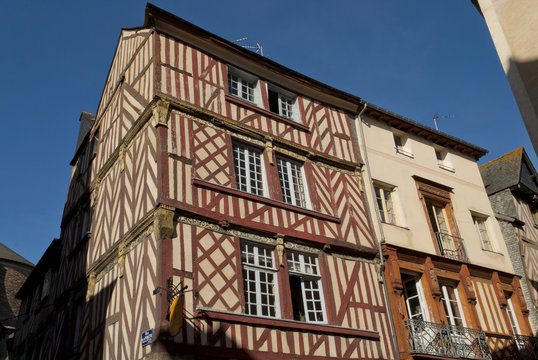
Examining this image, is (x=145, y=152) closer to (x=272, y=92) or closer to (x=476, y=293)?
(x=272, y=92)

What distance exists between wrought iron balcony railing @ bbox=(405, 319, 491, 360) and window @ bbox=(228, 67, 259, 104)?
6153mm

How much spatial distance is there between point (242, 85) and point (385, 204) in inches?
183

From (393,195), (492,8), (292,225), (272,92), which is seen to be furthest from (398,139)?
(492,8)

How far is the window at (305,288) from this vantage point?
982 cm

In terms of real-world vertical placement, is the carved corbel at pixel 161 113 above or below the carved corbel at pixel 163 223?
above

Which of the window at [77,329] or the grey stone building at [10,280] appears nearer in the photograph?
the window at [77,329]

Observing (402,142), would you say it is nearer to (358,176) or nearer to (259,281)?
(358,176)

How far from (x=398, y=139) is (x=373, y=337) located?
6.62 metres

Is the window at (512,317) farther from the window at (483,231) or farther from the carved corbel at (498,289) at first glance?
the window at (483,231)

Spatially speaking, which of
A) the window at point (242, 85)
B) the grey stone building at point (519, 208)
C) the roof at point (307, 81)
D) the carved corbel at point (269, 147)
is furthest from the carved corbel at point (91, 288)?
the grey stone building at point (519, 208)

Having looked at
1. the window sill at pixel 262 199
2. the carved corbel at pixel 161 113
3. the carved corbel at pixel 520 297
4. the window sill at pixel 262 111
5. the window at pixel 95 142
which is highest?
the window at pixel 95 142

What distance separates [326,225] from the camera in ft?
36.8

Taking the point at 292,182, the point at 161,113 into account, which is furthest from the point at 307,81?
the point at 161,113

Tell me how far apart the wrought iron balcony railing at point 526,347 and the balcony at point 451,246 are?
2.35 meters
